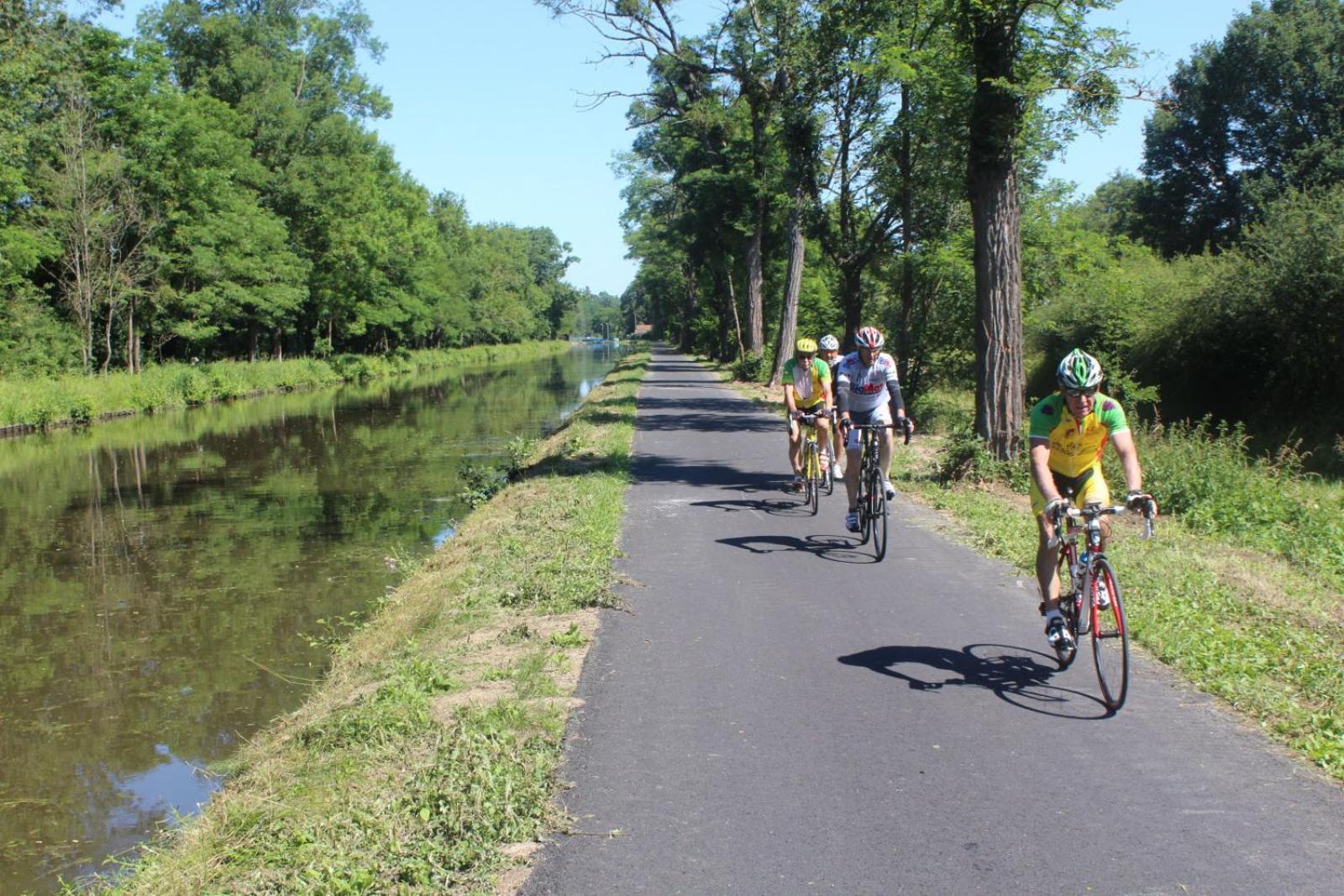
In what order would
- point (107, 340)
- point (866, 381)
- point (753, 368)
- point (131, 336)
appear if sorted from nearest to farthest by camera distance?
point (866, 381) → point (107, 340) → point (131, 336) → point (753, 368)

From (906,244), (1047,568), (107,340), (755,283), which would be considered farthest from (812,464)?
(107,340)

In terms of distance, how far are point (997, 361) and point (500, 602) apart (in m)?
8.23

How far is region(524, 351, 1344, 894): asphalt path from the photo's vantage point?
13.2 feet

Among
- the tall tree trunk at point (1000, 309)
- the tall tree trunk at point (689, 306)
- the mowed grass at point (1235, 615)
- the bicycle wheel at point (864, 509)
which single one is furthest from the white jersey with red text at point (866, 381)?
the tall tree trunk at point (689, 306)

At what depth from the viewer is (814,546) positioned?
10125mm

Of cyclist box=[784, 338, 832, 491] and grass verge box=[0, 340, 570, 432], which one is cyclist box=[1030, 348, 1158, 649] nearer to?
cyclist box=[784, 338, 832, 491]

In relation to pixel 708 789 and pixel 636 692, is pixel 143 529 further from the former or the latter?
Answer: pixel 708 789

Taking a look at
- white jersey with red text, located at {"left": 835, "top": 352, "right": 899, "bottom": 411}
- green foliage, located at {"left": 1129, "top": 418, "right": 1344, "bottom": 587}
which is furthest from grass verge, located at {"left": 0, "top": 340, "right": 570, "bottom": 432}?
green foliage, located at {"left": 1129, "top": 418, "right": 1344, "bottom": 587}

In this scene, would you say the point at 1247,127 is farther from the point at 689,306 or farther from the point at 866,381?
the point at 689,306

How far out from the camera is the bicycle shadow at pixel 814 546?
381 inches

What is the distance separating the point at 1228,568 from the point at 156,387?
3633cm

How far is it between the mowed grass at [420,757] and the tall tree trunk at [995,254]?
645 centimetres

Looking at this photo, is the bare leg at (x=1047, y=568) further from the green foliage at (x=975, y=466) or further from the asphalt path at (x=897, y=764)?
the green foliage at (x=975, y=466)

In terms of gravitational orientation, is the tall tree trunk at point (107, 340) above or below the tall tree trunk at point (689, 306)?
below
